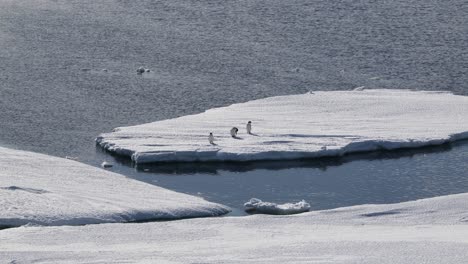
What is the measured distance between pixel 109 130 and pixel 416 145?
1057 centimetres

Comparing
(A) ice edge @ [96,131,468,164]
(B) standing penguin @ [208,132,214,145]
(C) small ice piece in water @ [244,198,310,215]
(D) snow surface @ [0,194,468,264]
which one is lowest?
(D) snow surface @ [0,194,468,264]

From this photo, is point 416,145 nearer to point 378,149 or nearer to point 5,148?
point 378,149

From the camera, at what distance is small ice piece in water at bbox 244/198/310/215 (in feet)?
91.9

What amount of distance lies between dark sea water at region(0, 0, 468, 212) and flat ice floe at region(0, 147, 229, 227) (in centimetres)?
144

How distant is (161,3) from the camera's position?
55781mm

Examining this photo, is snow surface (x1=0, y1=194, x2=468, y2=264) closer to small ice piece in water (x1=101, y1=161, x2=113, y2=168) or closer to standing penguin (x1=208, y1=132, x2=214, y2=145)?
small ice piece in water (x1=101, y1=161, x2=113, y2=168)

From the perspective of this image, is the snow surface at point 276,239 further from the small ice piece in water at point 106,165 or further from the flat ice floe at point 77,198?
the small ice piece in water at point 106,165

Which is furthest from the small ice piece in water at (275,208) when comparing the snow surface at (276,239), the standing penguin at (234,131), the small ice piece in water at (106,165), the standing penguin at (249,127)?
the standing penguin at (249,127)

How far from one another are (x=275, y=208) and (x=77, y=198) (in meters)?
5.32

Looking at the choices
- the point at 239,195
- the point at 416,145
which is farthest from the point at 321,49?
the point at 239,195

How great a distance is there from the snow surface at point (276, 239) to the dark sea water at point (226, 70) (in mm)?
2973

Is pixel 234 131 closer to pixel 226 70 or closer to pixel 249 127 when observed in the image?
pixel 249 127

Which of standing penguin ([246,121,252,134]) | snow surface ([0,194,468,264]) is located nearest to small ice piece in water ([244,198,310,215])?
snow surface ([0,194,468,264])

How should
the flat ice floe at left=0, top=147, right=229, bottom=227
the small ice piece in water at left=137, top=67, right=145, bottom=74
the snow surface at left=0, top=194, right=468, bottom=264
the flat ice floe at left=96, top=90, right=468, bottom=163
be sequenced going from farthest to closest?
the small ice piece in water at left=137, top=67, right=145, bottom=74 → the flat ice floe at left=96, top=90, right=468, bottom=163 → the flat ice floe at left=0, top=147, right=229, bottom=227 → the snow surface at left=0, top=194, right=468, bottom=264
